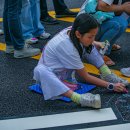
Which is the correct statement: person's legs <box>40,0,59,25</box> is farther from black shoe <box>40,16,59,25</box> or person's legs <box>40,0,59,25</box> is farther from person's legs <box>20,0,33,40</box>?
person's legs <box>20,0,33,40</box>

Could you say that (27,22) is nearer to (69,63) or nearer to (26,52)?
(26,52)

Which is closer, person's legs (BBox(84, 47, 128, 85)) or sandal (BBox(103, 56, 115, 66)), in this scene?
person's legs (BBox(84, 47, 128, 85))

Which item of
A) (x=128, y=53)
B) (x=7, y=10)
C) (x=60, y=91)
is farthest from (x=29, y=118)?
(x=128, y=53)

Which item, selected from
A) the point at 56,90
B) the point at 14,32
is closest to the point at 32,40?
the point at 14,32

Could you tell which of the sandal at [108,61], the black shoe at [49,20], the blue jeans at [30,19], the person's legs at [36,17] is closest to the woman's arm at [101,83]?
the sandal at [108,61]

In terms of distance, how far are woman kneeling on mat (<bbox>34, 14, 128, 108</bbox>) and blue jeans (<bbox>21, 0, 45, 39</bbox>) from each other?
1.23 meters

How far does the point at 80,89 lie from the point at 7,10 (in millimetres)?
1228

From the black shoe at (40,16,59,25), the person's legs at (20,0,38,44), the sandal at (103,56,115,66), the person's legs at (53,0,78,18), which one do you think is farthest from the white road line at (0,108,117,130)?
the person's legs at (53,0,78,18)

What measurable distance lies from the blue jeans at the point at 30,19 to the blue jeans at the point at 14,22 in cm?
29

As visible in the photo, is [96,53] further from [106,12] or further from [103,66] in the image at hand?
[106,12]

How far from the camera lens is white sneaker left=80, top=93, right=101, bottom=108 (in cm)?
292

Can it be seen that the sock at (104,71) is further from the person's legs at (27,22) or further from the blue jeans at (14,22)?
the person's legs at (27,22)

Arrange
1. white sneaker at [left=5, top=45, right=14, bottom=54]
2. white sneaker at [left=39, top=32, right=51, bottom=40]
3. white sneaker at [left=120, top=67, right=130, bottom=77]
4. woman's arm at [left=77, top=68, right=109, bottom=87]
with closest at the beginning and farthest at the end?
1. woman's arm at [left=77, top=68, right=109, bottom=87]
2. white sneaker at [left=120, top=67, right=130, bottom=77]
3. white sneaker at [left=5, top=45, right=14, bottom=54]
4. white sneaker at [left=39, top=32, right=51, bottom=40]

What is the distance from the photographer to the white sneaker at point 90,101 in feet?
9.59
